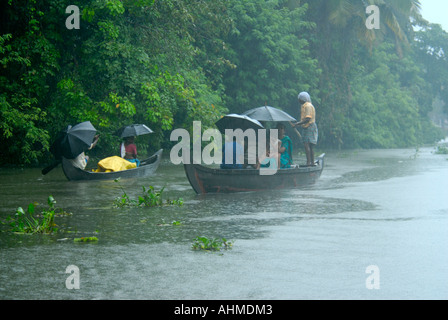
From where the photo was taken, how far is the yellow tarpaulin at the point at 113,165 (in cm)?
1770

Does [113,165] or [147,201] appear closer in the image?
[147,201]

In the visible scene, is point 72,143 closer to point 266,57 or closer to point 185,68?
point 185,68

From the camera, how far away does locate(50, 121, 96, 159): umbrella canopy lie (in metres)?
16.6

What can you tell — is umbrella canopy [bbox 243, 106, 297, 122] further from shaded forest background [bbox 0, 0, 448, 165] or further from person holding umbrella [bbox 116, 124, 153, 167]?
shaded forest background [bbox 0, 0, 448, 165]

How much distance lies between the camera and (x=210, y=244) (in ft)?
27.6

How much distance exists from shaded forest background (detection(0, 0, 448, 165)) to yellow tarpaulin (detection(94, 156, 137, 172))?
153 inches

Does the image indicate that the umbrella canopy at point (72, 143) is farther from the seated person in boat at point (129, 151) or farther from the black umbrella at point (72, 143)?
the seated person in boat at point (129, 151)

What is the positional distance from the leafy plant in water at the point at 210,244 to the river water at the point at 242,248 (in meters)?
0.17

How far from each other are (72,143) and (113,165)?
147 centimetres

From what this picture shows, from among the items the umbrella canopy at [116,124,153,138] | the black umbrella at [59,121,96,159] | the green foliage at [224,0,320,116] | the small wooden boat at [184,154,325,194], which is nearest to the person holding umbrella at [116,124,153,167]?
the umbrella canopy at [116,124,153,138]

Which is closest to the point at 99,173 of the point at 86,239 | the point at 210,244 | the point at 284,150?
the point at 284,150

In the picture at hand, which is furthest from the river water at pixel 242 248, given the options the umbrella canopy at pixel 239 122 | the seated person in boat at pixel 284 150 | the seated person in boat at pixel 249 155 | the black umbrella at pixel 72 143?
the black umbrella at pixel 72 143

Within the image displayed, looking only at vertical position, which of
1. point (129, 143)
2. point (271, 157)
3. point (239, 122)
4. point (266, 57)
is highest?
point (266, 57)
